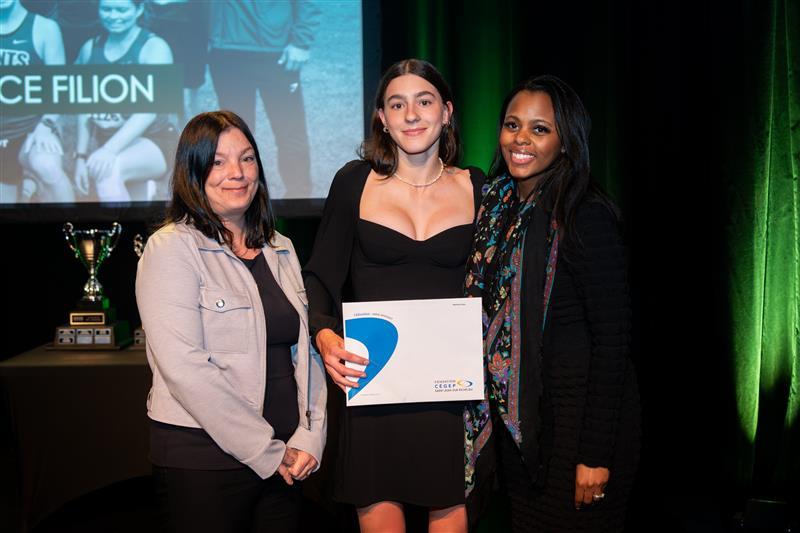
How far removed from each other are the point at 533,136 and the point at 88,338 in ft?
7.97

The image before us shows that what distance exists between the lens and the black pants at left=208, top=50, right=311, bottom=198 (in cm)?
383

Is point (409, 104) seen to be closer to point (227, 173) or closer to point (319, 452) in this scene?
point (227, 173)

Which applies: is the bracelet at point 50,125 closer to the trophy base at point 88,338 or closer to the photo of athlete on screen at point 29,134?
the photo of athlete on screen at point 29,134

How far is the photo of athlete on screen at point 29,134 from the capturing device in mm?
3734

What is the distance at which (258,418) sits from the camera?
1.70m

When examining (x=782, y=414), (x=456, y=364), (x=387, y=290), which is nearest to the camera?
(x=456, y=364)

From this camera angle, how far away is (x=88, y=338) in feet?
10.9

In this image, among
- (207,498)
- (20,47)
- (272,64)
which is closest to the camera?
(207,498)

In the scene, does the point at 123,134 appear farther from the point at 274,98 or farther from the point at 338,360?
the point at 338,360

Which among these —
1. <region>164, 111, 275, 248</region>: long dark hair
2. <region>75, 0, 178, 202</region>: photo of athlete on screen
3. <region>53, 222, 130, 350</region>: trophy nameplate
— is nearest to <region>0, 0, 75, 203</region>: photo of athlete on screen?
<region>75, 0, 178, 202</region>: photo of athlete on screen

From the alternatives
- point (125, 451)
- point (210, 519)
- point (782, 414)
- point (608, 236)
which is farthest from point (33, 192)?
point (782, 414)

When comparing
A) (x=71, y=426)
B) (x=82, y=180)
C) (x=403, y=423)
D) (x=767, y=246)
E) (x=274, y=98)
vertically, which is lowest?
(x=71, y=426)

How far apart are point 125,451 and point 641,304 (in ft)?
8.48

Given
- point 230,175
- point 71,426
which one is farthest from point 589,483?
point 71,426
